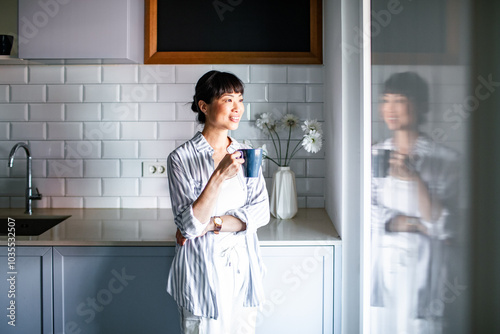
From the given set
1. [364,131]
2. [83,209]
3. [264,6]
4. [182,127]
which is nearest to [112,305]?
[83,209]

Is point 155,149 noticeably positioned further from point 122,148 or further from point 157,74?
point 157,74

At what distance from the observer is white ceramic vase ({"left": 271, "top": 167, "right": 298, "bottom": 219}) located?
2.82m

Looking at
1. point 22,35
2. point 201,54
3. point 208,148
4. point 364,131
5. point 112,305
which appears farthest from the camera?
point 201,54

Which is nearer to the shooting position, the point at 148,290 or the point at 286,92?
the point at 148,290

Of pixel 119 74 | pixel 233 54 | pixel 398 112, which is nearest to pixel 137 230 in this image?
pixel 119 74

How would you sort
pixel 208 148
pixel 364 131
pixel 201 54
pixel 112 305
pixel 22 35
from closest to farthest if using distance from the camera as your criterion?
pixel 208 148, pixel 364 131, pixel 112 305, pixel 22 35, pixel 201 54

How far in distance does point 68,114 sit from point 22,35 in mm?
531

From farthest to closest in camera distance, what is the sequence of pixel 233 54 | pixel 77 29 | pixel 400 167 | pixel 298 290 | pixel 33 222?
pixel 233 54 < pixel 33 222 < pixel 77 29 < pixel 298 290 < pixel 400 167

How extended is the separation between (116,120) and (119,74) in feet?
0.83

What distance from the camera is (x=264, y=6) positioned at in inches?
120

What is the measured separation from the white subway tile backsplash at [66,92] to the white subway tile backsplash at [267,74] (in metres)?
0.95

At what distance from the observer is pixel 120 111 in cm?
309

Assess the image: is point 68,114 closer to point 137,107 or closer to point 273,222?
point 137,107

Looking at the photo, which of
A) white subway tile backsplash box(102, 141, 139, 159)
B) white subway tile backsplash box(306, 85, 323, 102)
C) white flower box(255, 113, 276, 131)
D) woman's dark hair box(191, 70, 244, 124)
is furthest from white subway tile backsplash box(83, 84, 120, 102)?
woman's dark hair box(191, 70, 244, 124)
